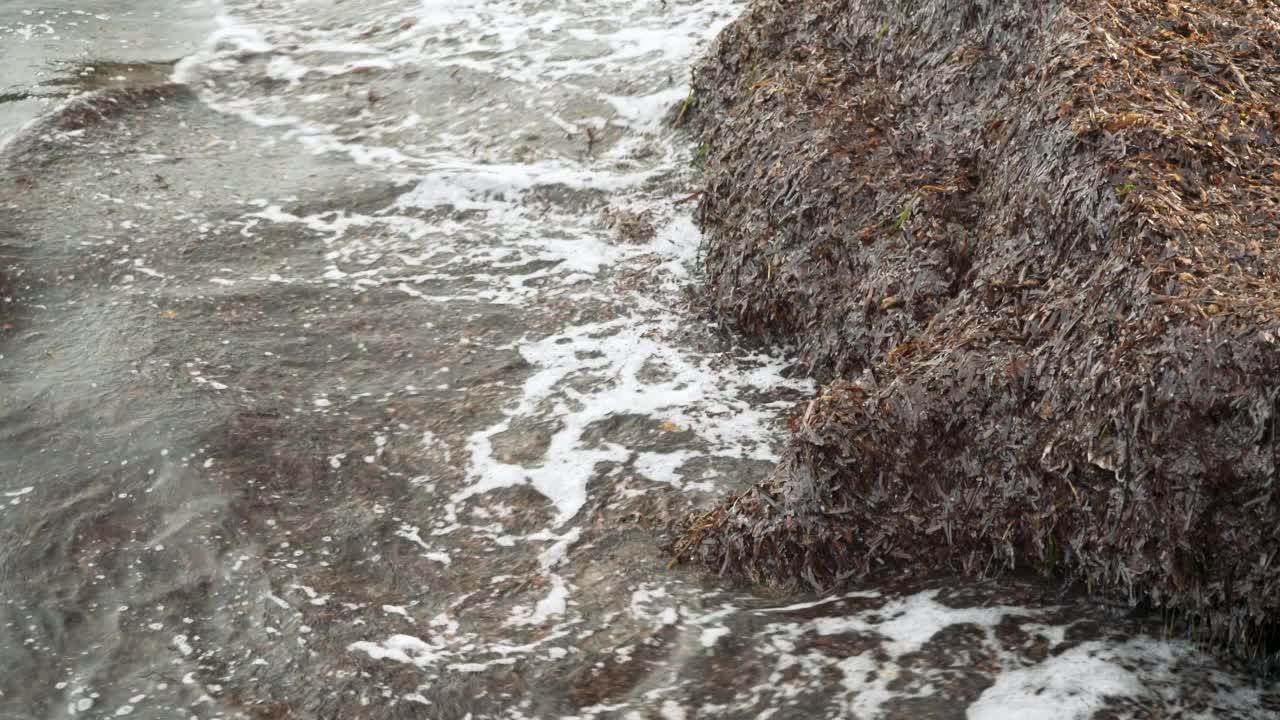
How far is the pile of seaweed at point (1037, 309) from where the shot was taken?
306cm

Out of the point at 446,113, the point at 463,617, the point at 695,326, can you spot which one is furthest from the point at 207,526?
the point at 446,113

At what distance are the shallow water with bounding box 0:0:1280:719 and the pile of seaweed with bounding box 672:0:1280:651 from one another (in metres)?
0.20

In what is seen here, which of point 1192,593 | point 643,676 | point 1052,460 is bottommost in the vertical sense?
point 643,676

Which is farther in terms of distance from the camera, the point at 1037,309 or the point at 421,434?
the point at 421,434

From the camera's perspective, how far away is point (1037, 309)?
3746 mm

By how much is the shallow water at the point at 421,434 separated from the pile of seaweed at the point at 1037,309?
0.66 ft

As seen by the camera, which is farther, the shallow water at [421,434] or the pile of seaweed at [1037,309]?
the shallow water at [421,434]

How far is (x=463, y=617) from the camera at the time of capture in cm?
391

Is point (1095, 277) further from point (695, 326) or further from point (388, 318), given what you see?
point (388, 318)

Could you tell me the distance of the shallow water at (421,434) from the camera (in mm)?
3490

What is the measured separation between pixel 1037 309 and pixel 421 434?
2722mm

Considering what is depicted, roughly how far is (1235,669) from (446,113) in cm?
676

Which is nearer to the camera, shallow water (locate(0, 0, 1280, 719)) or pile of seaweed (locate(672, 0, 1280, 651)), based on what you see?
pile of seaweed (locate(672, 0, 1280, 651))

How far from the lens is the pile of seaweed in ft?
10.0
